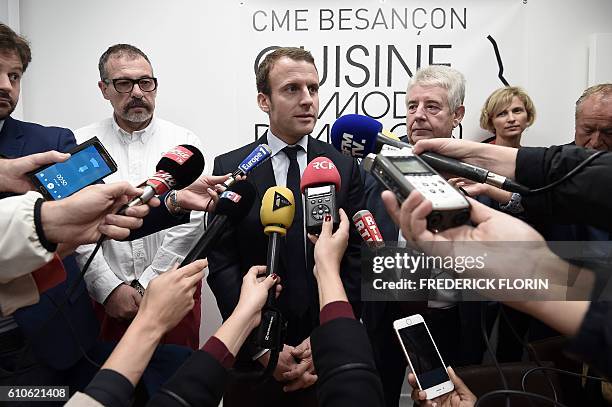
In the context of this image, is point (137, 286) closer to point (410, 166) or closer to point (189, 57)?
point (189, 57)

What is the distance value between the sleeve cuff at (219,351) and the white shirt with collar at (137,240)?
102 centimetres

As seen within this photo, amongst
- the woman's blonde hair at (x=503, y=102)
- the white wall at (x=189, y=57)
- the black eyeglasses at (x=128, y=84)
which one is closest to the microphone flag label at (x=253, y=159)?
the black eyeglasses at (x=128, y=84)

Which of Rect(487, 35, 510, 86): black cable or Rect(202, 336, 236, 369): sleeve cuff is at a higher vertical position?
Rect(487, 35, 510, 86): black cable

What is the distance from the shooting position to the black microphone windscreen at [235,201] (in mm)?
1092

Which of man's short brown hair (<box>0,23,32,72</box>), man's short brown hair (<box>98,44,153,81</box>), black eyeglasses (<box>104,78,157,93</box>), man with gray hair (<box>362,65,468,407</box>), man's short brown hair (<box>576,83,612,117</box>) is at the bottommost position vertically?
man with gray hair (<box>362,65,468,407</box>)

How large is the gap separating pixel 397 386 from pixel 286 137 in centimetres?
97

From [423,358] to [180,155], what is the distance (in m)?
0.73

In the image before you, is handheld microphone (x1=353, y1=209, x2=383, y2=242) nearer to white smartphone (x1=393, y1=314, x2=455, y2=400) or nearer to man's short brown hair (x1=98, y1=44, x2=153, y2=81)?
white smartphone (x1=393, y1=314, x2=455, y2=400)

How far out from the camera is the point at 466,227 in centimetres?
78

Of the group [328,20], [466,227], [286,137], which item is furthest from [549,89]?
[466,227]

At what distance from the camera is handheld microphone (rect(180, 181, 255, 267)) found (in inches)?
38.9

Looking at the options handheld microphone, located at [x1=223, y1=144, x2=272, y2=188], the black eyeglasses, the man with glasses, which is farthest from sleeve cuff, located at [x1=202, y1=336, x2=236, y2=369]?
the black eyeglasses

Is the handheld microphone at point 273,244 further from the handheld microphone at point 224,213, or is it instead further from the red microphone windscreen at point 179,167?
the red microphone windscreen at point 179,167

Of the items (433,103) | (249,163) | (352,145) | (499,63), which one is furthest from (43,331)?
(499,63)
